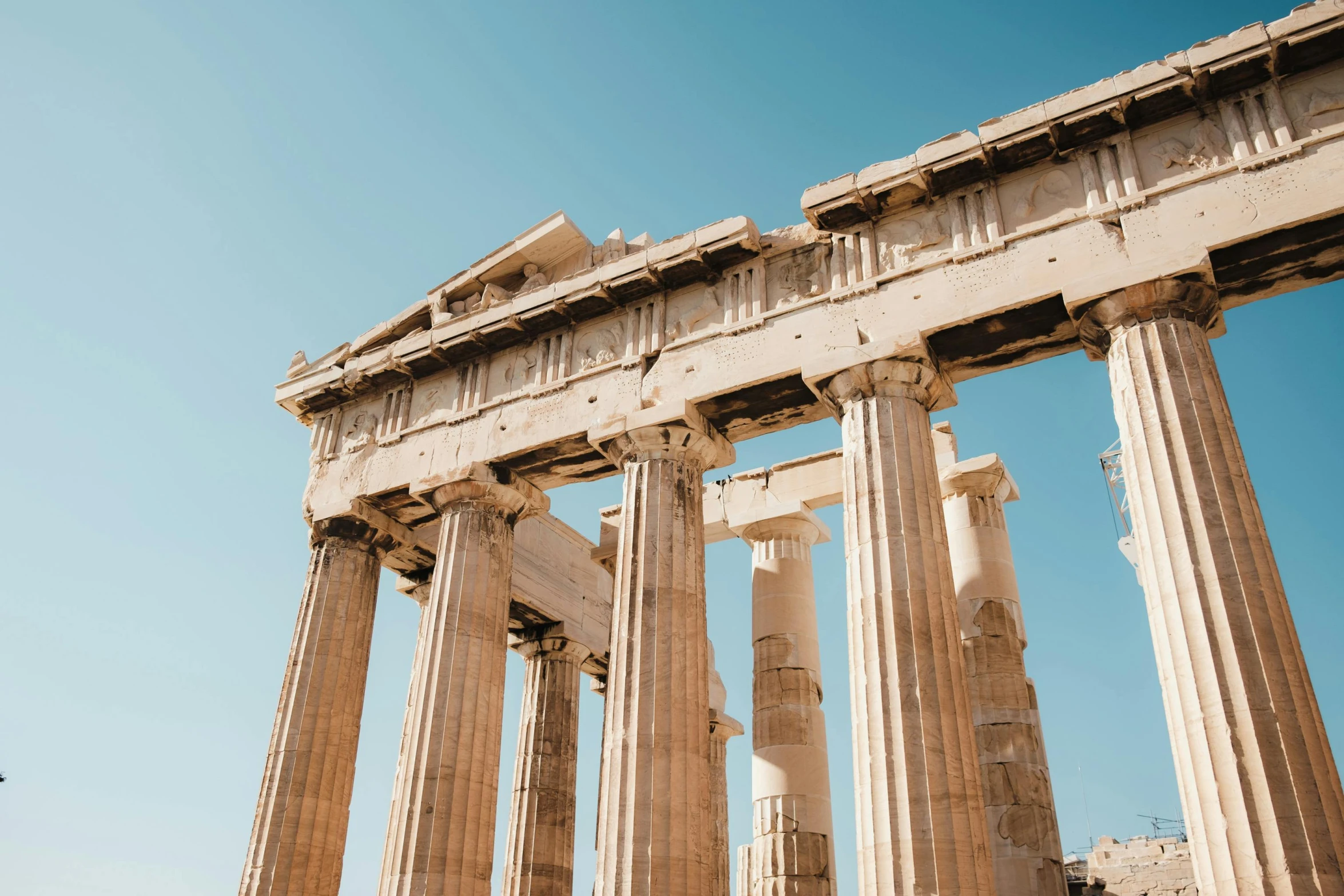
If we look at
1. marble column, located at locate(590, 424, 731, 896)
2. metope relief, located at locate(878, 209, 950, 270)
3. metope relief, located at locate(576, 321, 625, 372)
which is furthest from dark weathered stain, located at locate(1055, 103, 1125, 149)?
metope relief, located at locate(576, 321, 625, 372)

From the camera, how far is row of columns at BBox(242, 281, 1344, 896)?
39.7 feet

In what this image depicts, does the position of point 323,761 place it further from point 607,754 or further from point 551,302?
point 551,302

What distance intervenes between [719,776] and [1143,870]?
10.9 m

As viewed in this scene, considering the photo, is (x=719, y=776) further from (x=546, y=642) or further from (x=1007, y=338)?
(x=1007, y=338)

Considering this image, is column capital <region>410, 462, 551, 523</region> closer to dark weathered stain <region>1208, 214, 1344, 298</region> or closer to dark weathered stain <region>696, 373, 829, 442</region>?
dark weathered stain <region>696, 373, 829, 442</region>

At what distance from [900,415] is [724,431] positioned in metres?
3.73

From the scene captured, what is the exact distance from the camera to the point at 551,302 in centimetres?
1970

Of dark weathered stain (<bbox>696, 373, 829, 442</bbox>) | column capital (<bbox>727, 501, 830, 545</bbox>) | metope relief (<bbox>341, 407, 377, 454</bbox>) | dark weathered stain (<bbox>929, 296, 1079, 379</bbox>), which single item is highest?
metope relief (<bbox>341, 407, 377, 454</bbox>)

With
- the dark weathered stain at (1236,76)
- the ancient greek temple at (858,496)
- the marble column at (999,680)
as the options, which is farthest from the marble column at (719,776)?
the dark weathered stain at (1236,76)

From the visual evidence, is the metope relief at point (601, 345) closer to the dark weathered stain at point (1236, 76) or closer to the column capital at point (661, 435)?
the column capital at point (661, 435)

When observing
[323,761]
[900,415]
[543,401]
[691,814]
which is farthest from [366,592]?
[900,415]

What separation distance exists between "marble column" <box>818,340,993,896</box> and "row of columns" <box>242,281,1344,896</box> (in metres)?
0.04

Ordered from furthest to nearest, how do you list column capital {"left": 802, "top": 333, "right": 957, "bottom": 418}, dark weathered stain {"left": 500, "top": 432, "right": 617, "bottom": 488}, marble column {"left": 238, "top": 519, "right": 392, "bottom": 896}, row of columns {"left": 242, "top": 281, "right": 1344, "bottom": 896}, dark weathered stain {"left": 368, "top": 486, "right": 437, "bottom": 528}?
dark weathered stain {"left": 368, "top": 486, "right": 437, "bottom": 528}
dark weathered stain {"left": 500, "top": 432, "right": 617, "bottom": 488}
marble column {"left": 238, "top": 519, "right": 392, "bottom": 896}
column capital {"left": 802, "top": 333, "right": 957, "bottom": 418}
row of columns {"left": 242, "top": 281, "right": 1344, "bottom": 896}

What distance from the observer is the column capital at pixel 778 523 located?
906 inches
